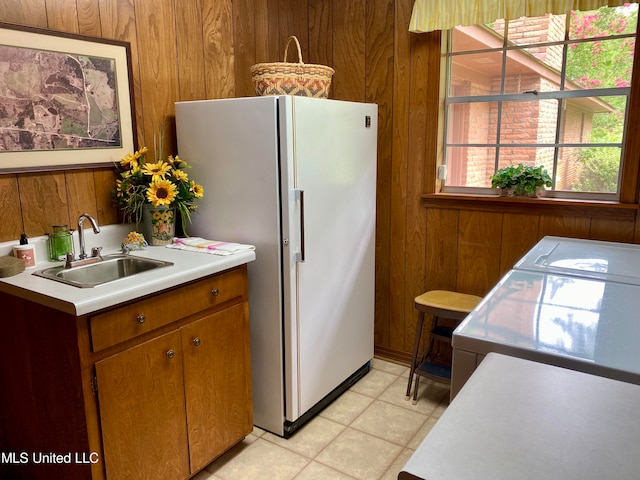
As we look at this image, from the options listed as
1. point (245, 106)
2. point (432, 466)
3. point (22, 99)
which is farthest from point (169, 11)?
point (432, 466)

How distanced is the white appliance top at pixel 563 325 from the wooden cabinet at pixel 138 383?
41.0 inches

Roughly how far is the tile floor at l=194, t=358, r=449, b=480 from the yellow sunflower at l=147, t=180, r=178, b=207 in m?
1.16

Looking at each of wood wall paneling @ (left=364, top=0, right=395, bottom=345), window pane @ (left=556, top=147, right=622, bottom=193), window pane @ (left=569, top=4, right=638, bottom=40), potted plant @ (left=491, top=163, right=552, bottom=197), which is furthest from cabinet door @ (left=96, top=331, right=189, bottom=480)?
window pane @ (left=569, top=4, right=638, bottom=40)

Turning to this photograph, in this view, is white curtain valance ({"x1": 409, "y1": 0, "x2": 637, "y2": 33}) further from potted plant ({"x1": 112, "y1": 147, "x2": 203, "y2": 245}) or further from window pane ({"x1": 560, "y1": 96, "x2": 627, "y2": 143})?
potted plant ({"x1": 112, "y1": 147, "x2": 203, "y2": 245})

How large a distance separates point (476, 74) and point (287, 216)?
4.66 ft

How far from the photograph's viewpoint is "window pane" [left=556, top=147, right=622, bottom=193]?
7.95 feet

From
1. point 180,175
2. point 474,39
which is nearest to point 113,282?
point 180,175

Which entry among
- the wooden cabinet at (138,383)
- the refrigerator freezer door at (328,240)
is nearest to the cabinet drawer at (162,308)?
the wooden cabinet at (138,383)

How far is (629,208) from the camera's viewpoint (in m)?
2.28

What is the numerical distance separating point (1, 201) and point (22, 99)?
384 mm

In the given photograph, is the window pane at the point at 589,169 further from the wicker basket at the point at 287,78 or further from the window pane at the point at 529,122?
the wicker basket at the point at 287,78

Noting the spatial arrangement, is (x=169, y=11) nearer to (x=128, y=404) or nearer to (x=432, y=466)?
(x=128, y=404)

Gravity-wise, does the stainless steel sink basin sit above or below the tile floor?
above

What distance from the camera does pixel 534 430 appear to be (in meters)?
0.86
